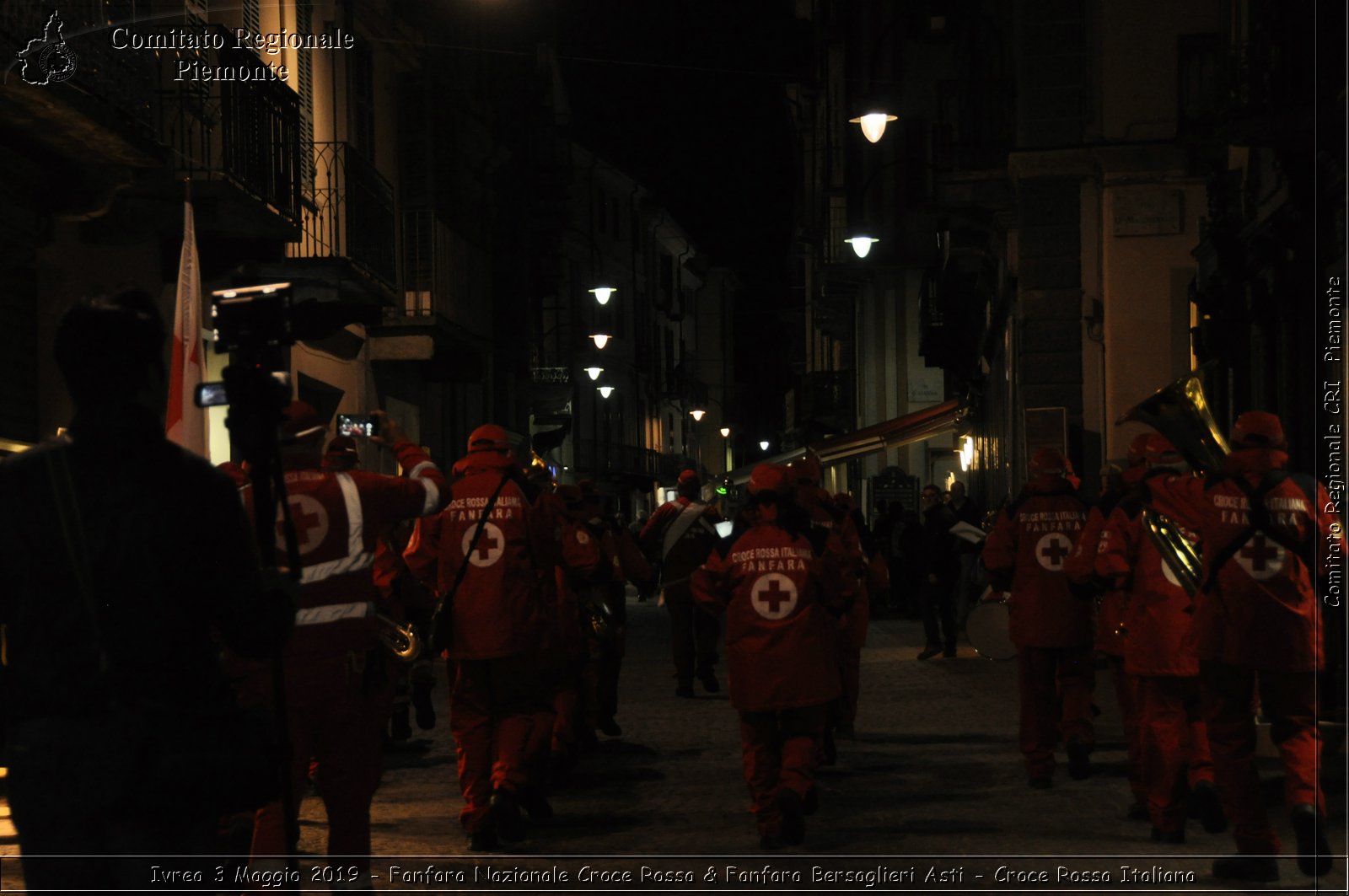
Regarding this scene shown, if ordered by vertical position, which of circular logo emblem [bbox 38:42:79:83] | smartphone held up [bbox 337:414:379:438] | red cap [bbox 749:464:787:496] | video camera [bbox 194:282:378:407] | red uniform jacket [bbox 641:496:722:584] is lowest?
red uniform jacket [bbox 641:496:722:584]

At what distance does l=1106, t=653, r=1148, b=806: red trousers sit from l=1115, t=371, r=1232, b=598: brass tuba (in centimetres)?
64

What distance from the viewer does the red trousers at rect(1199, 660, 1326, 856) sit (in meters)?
8.22

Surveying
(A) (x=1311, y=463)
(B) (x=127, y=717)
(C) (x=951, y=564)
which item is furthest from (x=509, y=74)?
(B) (x=127, y=717)

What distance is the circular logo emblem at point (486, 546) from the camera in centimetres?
984

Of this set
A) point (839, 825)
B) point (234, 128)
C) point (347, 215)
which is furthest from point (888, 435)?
point (839, 825)

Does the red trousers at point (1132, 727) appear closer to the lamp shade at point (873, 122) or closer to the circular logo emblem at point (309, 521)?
the circular logo emblem at point (309, 521)

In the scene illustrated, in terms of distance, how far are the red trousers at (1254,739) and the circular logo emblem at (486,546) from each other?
3444 millimetres

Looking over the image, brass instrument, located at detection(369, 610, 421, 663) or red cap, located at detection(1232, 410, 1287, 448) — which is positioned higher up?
red cap, located at detection(1232, 410, 1287, 448)

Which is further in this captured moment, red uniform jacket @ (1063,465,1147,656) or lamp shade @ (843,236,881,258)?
lamp shade @ (843,236,881,258)

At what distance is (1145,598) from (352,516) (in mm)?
4028

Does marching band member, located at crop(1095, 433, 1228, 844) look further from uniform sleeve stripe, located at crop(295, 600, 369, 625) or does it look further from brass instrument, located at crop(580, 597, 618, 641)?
brass instrument, located at crop(580, 597, 618, 641)

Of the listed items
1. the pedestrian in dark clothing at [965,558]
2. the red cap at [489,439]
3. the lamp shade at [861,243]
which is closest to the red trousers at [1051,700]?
the red cap at [489,439]

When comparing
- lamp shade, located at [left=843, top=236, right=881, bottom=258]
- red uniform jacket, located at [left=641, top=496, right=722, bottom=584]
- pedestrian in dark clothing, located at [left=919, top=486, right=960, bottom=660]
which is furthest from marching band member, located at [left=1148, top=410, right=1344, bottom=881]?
lamp shade, located at [left=843, top=236, right=881, bottom=258]

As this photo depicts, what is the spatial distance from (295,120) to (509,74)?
2010cm
